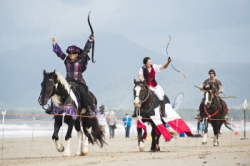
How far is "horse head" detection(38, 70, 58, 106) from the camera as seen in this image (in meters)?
17.5

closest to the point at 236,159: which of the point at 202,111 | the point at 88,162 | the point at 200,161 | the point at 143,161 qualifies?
the point at 200,161

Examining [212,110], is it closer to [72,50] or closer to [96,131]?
[96,131]

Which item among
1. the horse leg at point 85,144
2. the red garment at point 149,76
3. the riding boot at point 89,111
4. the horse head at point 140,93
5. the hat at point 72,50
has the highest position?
the hat at point 72,50

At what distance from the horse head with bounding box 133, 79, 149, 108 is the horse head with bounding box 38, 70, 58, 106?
2378 mm

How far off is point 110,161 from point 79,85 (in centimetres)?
328

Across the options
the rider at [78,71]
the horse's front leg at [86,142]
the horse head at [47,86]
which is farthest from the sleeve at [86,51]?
the horse's front leg at [86,142]

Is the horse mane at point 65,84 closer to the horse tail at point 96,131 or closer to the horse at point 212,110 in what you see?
the horse tail at point 96,131

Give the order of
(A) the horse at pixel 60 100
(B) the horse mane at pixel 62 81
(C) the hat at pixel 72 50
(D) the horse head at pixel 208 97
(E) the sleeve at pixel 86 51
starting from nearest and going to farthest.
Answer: (A) the horse at pixel 60 100, (B) the horse mane at pixel 62 81, (C) the hat at pixel 72 50, (E) the sleeve at pixel 86 51, (D) the horse head at pixel 208 97

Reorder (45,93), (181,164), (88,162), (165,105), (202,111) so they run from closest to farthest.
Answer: (181,164), (88,162), (45,93), (165,105), (202,111)

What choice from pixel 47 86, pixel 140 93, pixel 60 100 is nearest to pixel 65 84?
pixel 60 100

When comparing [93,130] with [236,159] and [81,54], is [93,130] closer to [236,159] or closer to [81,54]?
[81,54]

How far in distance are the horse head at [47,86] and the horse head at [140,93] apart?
2378 mm

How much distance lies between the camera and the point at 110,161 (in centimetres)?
1594

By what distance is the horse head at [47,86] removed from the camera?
17500 millimetres
